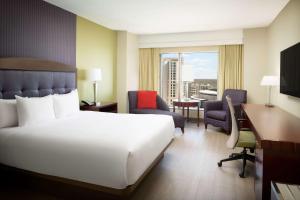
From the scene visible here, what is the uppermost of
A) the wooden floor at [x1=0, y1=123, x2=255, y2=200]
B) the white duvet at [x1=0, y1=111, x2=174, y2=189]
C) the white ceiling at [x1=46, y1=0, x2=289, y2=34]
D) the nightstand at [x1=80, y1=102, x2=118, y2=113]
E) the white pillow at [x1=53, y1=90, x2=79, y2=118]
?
the white ceiling at [x1=46, y1=0, x2=289, y2=34]

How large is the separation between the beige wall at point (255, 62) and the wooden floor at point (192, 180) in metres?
2.15

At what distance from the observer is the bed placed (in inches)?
80.2

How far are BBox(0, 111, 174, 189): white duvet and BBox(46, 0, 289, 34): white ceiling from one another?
7.18ft

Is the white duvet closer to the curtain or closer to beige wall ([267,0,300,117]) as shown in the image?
beige wall ([267,0,300,117])

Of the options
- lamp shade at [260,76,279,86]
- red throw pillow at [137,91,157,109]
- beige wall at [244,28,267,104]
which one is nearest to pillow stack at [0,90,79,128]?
red throw pillow at [137,91,157,109]

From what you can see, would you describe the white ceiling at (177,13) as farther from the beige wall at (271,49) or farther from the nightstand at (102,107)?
the nightstand at (102,107)

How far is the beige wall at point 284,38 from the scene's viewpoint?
3219 mm

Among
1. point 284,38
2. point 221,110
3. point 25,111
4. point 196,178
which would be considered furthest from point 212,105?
point 25,111

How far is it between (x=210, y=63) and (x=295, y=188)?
5.02m

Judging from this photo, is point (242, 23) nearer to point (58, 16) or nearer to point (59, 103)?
point (58, 16)

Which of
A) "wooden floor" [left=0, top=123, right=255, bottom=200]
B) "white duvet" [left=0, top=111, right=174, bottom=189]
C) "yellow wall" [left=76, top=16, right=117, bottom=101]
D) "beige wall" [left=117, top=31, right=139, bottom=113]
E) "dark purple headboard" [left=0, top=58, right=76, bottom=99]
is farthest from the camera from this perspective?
"beige wall" [left=117, top=31, right=139, bottom=113]

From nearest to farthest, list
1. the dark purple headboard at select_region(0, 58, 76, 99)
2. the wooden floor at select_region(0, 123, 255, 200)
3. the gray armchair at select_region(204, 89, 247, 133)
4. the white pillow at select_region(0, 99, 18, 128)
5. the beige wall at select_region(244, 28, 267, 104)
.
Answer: the wooden floor at select_region(0, 123, 255, 200) → the white pillow at select_region(0, 99, 18, 128) → the dark purple headboard at select_region(0, 58, 76, 99) → the gray armchair at select_region(204, 89, 247, 133) → the beige wall at select_region(244, 28, 267, 104)

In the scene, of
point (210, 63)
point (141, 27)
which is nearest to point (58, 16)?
point (141, 27)

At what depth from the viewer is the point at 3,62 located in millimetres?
2898
